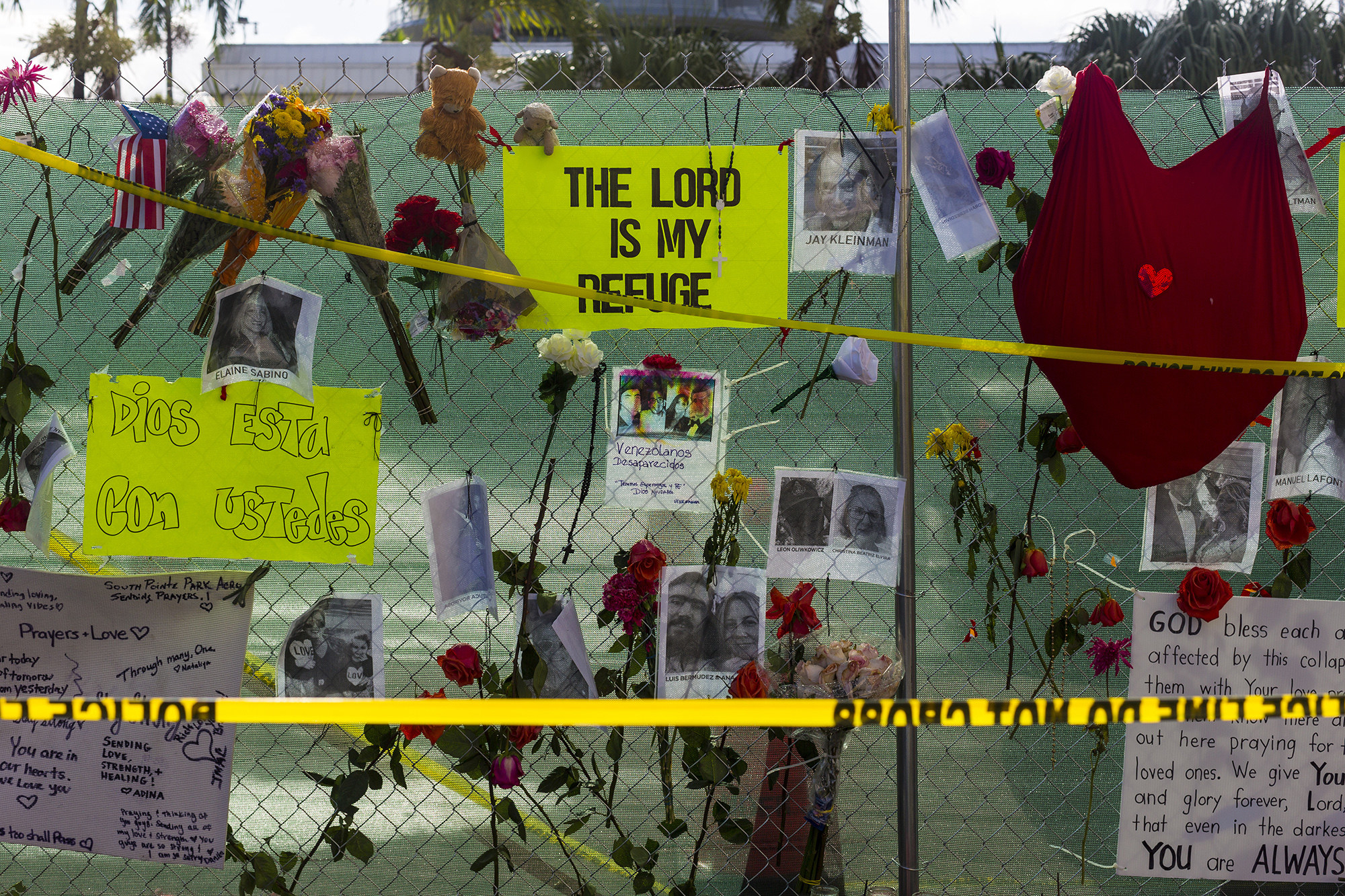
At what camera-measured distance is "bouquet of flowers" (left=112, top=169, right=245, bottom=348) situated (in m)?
1.70

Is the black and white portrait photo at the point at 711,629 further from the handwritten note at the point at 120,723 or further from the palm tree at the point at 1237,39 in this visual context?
the palm tree at the point at 1237,39

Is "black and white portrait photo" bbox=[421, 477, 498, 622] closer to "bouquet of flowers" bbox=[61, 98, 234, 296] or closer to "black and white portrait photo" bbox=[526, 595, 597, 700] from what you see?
"black and white portrait photo" bbox=[526, 595, 597, 700]

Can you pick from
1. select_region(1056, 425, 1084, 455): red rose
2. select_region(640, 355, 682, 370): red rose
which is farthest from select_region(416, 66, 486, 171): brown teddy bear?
select_region(1056, 425, 1084, 455): red rose

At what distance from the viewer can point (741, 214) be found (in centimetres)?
182

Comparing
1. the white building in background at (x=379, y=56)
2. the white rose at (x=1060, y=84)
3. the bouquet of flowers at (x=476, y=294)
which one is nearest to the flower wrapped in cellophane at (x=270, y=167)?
the bouquet of flowers at (x=476, y=294)

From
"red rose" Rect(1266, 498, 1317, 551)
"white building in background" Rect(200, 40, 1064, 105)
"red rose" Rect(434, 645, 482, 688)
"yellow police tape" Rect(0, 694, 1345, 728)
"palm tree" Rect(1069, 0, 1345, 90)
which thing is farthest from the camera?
"white building in background" Rect(200, 40, 1064, 105)

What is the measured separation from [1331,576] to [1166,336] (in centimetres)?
107

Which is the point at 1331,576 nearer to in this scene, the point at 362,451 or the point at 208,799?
the point at 362,451

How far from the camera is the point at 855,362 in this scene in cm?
186

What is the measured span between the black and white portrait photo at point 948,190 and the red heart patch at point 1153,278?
28 centimetres

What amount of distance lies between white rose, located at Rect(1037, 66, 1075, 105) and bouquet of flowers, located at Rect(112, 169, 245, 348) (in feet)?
4.46

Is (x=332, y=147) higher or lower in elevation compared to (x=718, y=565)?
higher

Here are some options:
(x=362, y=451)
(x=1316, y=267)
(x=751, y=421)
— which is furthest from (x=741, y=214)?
(x=1316, y=267)

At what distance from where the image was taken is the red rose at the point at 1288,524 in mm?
1886
